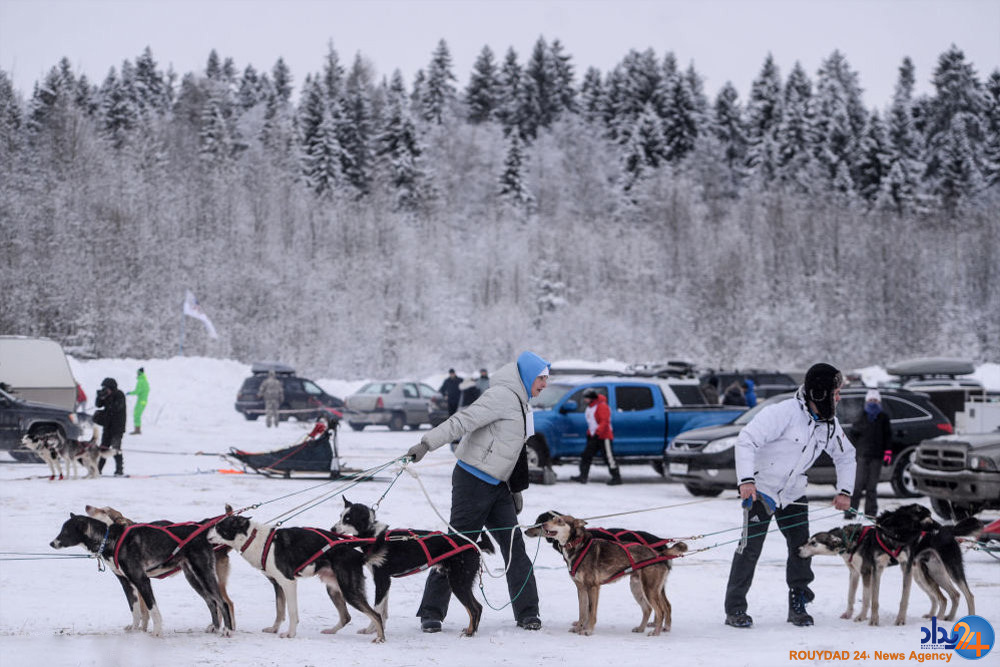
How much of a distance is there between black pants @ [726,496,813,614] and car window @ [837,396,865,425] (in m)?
8.51

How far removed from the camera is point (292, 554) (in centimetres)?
654

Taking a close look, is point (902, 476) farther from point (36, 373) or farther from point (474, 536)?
point (36, 373)

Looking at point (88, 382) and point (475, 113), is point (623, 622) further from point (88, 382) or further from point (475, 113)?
point (475, 113)

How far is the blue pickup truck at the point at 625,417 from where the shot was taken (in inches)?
675

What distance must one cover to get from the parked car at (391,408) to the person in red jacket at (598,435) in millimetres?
11970

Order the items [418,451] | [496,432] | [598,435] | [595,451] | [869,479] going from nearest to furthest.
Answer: [418,451], [496,432], [869,479], [598,435], [595,451]

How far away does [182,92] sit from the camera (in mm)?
87375

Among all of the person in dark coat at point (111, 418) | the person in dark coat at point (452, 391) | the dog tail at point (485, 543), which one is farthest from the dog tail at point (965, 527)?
the person in dark coat at point (452, 391)

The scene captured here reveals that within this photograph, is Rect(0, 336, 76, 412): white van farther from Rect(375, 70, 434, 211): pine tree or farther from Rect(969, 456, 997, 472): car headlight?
Rect(375, 70, 434, 211): pine tree

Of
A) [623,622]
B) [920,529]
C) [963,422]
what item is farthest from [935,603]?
[963,422]

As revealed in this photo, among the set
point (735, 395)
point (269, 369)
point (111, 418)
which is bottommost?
point (111, 418)

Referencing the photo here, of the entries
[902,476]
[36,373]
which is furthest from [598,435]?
[36,373]

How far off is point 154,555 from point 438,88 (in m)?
88.8

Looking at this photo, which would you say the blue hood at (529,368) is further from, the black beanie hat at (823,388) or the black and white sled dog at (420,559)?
the black beanie hat at (823,388)
